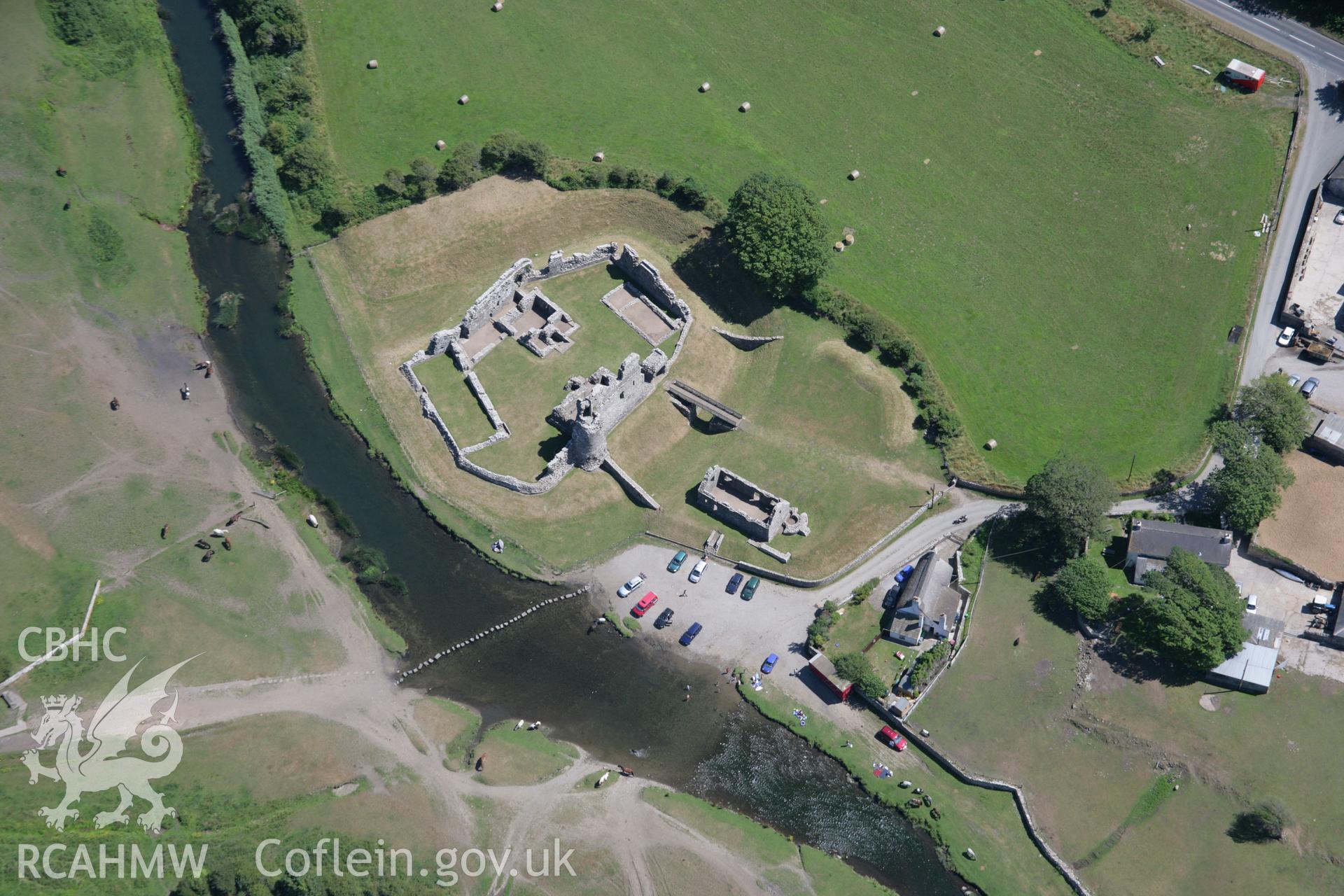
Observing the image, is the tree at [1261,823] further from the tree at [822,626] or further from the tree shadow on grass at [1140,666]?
the tree at [822,626]

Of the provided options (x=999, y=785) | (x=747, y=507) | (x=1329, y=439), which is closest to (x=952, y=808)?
(x=999, y=785)

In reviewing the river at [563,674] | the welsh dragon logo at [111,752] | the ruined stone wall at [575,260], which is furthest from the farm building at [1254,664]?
the welsh dragon logo at [111,752]

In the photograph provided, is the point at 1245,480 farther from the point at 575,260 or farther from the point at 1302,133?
the point at 575,260

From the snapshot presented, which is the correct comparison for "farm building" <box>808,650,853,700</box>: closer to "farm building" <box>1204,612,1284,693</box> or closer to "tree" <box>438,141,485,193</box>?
"farm building" <box>1204,612,1284,693</box>

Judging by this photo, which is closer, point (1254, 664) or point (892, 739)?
point (892, 739)

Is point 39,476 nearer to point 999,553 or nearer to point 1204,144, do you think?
point 999,553

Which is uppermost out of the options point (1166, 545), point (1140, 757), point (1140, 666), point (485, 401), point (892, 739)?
point (1166, 545)

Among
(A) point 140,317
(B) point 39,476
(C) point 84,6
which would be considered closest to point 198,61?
(C) point 84,6
